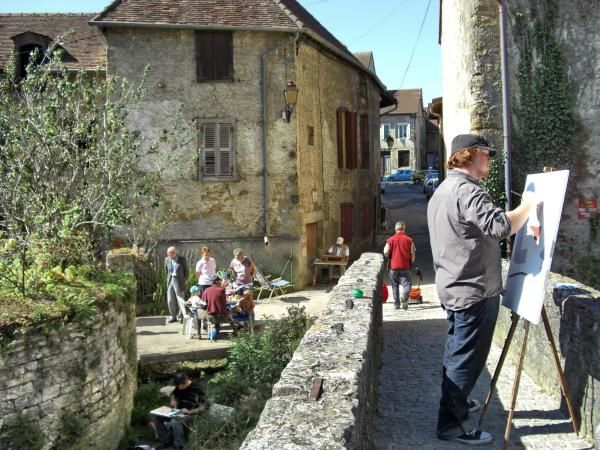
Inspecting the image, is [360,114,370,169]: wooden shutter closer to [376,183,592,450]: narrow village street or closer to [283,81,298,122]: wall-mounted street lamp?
[283,81,298,122]: wall-mounted street lamp

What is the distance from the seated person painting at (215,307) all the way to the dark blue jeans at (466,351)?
7981mm

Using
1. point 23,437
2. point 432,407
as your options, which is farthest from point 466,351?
point 23,437

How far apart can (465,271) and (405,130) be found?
53.6 meters

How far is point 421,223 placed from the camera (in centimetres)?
2719

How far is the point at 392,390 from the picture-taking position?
5.49 metres

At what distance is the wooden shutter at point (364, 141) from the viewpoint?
21312mm

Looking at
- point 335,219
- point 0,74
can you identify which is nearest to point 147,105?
point 0,74

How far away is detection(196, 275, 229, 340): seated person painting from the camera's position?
11727 mm

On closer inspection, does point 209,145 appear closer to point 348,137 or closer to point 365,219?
point 348,137

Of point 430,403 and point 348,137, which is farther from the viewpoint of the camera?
point 348,137

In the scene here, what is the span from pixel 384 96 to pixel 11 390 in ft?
67.4

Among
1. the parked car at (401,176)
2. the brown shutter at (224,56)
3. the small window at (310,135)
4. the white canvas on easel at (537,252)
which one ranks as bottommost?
the white canvas on easel at (537,252)

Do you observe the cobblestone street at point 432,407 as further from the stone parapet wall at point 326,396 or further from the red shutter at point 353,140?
the red shutter at point 353,140

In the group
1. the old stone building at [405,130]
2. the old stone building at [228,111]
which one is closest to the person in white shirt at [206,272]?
the old stone building at [228,111]
